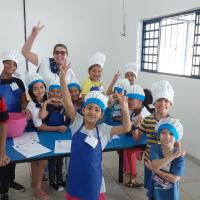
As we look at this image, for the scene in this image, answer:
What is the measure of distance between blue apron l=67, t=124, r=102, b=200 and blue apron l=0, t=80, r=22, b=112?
3.10 feet

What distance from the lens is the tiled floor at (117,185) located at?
2.38 m

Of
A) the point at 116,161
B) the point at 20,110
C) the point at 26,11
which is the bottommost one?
the point at 116,161

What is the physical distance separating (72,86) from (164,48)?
233 cm

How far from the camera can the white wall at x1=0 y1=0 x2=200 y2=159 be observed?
441 cm

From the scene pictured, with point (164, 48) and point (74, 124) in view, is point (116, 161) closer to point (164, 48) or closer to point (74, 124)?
point (74, 124)

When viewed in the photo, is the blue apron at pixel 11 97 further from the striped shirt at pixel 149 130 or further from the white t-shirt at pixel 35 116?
the striped shirt at pixel 149 130

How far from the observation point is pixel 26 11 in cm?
464

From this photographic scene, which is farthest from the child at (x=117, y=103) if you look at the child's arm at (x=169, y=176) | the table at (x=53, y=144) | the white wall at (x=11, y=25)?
the white wall at (x=11, y=25)

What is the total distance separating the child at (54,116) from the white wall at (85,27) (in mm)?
1977

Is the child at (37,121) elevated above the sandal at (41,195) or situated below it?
above

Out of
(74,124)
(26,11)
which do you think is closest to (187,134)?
(74,124)

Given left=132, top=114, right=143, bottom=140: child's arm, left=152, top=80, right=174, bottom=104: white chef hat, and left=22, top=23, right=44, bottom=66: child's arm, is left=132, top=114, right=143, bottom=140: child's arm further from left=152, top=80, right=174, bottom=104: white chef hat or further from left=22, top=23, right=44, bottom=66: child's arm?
left=22, top=23, right=44, bottom=66: child's arm

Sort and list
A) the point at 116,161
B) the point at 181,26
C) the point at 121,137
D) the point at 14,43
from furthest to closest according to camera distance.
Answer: the point at 14,43, the point at 181,26, the point at 116,161, the point at 121,137

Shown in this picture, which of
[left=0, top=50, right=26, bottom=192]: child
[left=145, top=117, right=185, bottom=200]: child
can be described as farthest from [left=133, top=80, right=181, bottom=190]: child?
[left=0, top=50, right=26, bottom=192]: child
